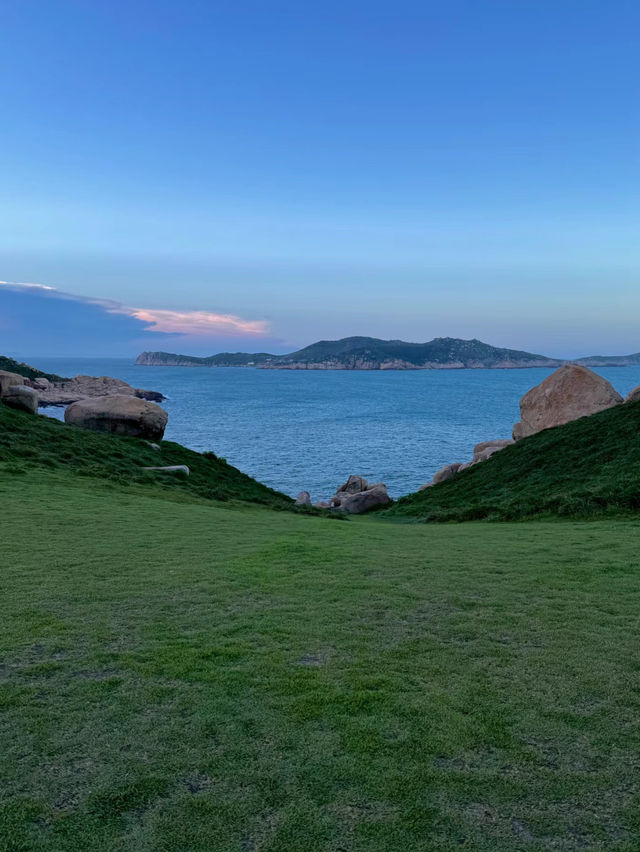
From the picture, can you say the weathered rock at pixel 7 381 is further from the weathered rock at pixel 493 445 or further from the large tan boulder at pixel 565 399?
the large tan boulder at pixel 565 399

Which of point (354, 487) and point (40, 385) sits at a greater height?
point (40, 385)

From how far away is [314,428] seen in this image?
87688 mm

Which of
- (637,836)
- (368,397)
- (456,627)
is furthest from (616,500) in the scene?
(368,397)

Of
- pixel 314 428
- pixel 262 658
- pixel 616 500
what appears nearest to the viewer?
pixel 262 658

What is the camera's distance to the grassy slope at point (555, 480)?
65.2 ft

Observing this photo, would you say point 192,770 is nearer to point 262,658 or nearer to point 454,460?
point 262,658

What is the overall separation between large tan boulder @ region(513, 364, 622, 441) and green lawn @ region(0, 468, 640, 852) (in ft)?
85.9

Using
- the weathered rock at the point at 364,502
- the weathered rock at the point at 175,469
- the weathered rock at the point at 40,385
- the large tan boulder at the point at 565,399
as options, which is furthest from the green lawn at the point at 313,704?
the weathered rock at the point at 40,385

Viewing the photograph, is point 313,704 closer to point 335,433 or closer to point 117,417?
point 117,417

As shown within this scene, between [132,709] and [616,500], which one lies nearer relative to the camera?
[132,709]

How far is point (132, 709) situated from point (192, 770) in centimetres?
131

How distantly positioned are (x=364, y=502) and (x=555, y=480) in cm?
1185

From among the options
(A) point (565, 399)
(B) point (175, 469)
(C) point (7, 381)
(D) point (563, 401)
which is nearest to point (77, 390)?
(C) point (7, 381)

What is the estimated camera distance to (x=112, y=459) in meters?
26.8
